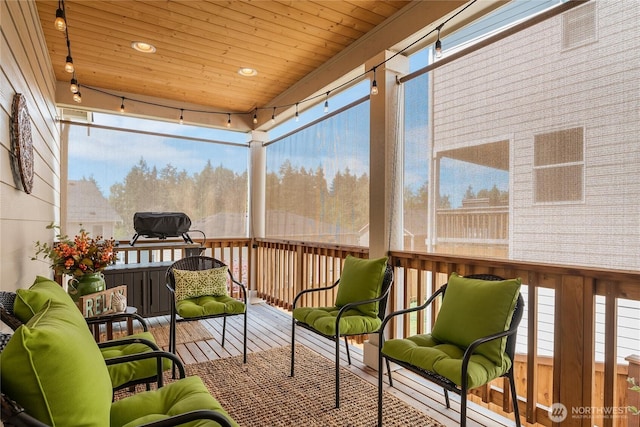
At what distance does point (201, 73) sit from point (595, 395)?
4352 millimetres

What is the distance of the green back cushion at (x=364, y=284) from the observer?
262 cm

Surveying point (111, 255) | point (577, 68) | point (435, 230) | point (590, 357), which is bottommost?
point (590, 357)

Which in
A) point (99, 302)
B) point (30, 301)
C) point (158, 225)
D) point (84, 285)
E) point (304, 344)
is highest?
point (158, 225)

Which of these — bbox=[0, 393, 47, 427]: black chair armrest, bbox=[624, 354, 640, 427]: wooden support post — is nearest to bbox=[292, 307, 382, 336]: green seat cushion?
bbox=[624, 354, 640, 427]: wooden support post

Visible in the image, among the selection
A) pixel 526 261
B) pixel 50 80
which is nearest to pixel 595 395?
pixel 526 261

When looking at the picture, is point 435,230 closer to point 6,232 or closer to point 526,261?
point 526,261

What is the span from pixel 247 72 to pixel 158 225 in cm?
207

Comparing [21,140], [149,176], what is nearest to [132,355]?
[21,140]

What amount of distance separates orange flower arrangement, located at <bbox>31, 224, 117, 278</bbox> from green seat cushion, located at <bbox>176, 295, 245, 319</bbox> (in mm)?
705

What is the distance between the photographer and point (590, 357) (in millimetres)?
1802

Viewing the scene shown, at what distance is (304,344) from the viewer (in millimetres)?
3486

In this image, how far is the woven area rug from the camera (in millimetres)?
2129

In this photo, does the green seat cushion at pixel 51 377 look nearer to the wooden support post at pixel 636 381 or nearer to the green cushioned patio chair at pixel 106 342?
the green cushioned patio chair at pixel 106 342

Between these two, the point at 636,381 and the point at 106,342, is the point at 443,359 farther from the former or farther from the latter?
the point at 106,342
